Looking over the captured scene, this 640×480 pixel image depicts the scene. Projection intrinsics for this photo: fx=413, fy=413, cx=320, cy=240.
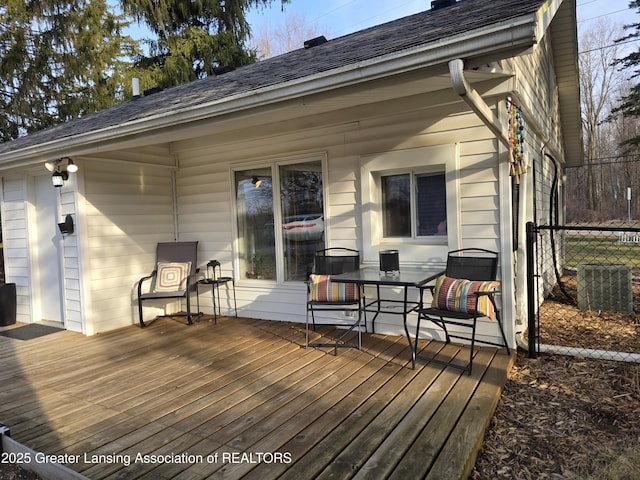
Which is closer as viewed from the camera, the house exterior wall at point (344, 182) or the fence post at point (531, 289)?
the fence post at point (531, 289)

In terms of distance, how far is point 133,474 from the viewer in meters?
1.97

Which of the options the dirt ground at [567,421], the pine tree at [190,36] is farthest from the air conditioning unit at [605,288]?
the pine tree at [190,36]

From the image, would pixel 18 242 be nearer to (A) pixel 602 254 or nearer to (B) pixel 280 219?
(B) pixel 280 219

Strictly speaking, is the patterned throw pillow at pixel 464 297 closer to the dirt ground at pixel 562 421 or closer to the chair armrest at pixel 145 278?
the dirt ground at pixel 562 421

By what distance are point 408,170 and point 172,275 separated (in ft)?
10.1

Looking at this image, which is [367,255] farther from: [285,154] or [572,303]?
[572,303]

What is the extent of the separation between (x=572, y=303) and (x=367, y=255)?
3.30 m

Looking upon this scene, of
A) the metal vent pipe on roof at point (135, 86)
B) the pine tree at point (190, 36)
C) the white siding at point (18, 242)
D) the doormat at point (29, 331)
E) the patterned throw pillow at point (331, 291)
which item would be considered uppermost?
the pine tree at point (190, 36)

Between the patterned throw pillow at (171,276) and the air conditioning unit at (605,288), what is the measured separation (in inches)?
195

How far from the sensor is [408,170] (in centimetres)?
412

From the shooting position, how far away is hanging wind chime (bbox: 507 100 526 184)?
3453mm

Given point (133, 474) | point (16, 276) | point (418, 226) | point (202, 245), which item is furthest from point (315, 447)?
point (16, 276)

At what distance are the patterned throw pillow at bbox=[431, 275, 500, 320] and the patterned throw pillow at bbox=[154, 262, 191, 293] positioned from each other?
3.13 m

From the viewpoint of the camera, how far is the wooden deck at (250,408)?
2.03 metres
